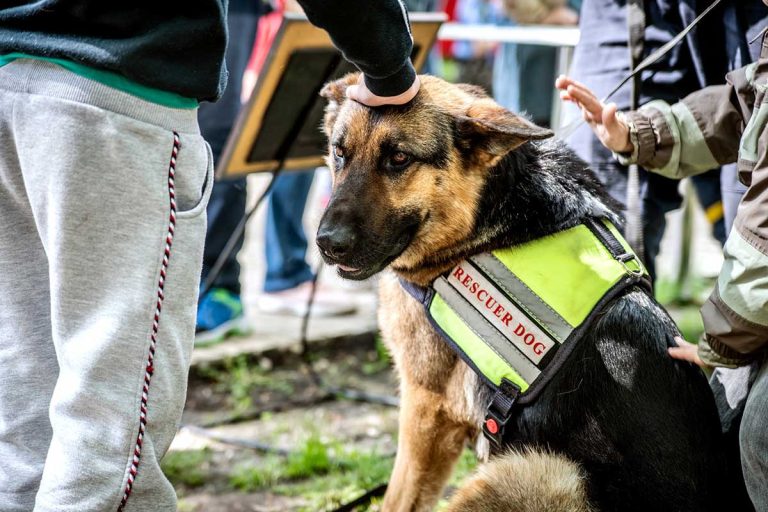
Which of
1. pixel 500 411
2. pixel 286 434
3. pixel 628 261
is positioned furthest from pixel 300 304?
pixel 628 261

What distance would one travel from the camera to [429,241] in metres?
2.54

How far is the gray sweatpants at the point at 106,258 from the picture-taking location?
178 cm

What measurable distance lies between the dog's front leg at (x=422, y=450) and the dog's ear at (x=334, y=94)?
0.91 m

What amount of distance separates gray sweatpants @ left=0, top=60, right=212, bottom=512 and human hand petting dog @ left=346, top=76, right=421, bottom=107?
63 centimetres

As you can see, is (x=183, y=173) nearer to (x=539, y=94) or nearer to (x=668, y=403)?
(x=668, y=403)

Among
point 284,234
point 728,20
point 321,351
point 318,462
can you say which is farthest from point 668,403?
point 284,234

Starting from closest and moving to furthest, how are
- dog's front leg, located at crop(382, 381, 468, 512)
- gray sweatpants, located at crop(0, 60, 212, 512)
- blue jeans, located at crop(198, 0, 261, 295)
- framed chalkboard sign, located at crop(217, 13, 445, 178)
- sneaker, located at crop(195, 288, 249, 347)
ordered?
gray sweatpants, located at crop(0, 60, 212, 512), dog's front leg, located at crop(382, 381, 468, 512), framed chalkboard sign, located at crop(217, 13, 445, 178), blue jeans, located at crop(198, 0, 261, 295), sneaker, located at crop(195, 288, 249, 347)

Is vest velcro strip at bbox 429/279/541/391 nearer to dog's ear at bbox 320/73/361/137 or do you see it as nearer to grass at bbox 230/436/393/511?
dog's ear at bbox 320/73/361/137

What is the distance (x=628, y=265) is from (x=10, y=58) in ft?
5.45

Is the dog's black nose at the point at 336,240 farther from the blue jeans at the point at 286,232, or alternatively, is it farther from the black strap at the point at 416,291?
the blue jeans at the point at 286,232

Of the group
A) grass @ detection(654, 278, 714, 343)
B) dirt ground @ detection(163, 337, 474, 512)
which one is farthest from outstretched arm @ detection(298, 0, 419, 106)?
grass @ detection(654, 278, 714, 343)

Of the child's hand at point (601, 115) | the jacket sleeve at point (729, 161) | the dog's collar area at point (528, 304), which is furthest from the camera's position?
the child's hand at point (601, 115)

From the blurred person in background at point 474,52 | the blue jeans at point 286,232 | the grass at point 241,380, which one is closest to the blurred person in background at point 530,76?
the blurred person in background at point 474,52

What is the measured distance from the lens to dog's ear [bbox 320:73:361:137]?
2740 mm
